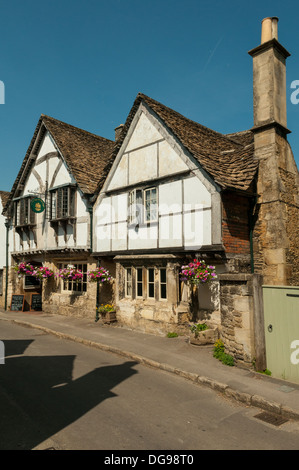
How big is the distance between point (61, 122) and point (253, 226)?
1335 cm

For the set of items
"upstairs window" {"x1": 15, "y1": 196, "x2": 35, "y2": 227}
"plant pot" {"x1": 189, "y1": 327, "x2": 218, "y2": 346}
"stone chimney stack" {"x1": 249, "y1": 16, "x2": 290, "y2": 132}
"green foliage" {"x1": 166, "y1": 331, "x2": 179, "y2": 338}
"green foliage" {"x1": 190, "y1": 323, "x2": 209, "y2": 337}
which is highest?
"stone chimney stack" {"x1": 249, "y1": 16, "x2": 290, "y2": 132}

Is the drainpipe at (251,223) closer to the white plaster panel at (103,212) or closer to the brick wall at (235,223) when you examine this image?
the brick wall at (235,223)

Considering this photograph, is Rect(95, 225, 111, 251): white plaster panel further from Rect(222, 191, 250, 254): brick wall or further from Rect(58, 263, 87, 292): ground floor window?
Rect(222, 191, 250, 254): brick wall

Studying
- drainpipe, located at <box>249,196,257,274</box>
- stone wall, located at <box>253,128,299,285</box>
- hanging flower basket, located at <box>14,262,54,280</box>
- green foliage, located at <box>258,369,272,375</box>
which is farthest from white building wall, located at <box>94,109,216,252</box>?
hanging flower basket, located at <box>14,262,54,280</box>

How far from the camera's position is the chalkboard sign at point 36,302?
723 inches

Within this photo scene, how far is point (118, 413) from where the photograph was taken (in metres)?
5.40

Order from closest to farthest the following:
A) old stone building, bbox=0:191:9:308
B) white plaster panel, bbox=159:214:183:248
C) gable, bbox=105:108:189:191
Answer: white plaster panel, bbox=159:214:183:248, gable, bbox=105:108:189:191, old stone building, bbox=0:191:9:308

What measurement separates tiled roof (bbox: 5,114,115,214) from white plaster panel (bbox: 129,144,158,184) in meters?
2.75

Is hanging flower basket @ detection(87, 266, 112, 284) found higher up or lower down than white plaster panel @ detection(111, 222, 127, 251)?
lower down

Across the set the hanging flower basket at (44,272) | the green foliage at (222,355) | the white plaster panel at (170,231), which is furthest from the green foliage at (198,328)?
the hanging flower basket at (44,272)

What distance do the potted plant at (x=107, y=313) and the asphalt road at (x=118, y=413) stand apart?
4325 millimetres

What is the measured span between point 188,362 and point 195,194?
502 cm

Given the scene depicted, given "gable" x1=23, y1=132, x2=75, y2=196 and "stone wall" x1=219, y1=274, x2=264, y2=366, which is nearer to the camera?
"stone wall" x1=219, y1=274, x2=264, y2=366

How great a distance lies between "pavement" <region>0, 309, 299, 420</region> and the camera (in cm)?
591
